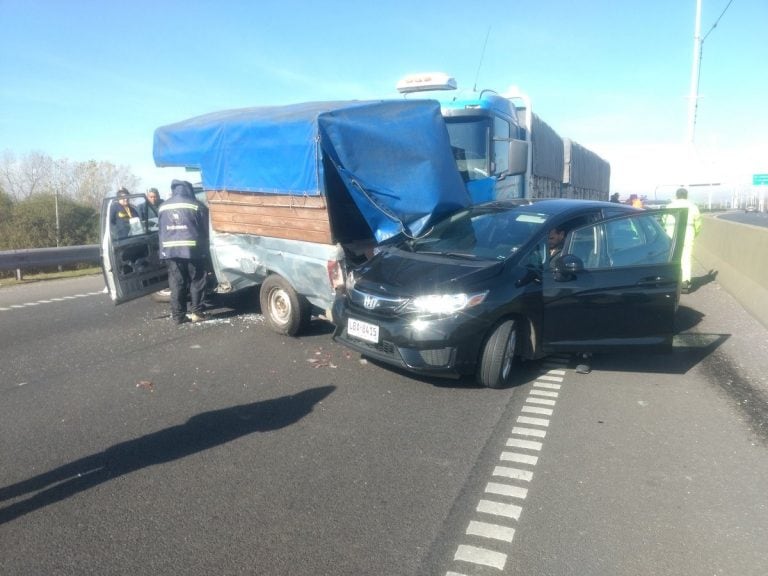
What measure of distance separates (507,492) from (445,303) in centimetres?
188

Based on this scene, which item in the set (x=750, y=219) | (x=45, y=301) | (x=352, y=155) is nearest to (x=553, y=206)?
(x=352, y=155)

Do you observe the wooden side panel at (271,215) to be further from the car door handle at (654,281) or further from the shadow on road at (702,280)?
the shadow on road at (702,280)

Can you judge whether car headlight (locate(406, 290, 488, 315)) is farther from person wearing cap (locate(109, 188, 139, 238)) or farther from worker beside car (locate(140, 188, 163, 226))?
worker beside car (locate(140, 188, 163, 226))

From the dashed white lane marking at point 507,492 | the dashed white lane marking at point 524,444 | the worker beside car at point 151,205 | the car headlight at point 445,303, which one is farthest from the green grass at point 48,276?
the dashed white lane marking at point 524,444

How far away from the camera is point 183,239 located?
307 inches

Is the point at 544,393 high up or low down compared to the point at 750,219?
down

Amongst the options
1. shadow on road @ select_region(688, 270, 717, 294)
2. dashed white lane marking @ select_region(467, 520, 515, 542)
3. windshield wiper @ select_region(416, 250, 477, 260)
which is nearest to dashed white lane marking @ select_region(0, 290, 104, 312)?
windshield wiper @ select_region(416, 250, 477, 260)

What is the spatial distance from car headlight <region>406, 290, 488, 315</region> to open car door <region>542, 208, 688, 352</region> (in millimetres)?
869

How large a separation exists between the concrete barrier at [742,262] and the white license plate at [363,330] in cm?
550

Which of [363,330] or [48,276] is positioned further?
[48,276]

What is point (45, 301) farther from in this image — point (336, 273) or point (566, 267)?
point (566, 267)

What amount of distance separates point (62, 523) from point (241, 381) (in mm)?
2516

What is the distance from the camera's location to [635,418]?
16.3 feet

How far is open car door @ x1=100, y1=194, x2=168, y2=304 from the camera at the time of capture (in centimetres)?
791
